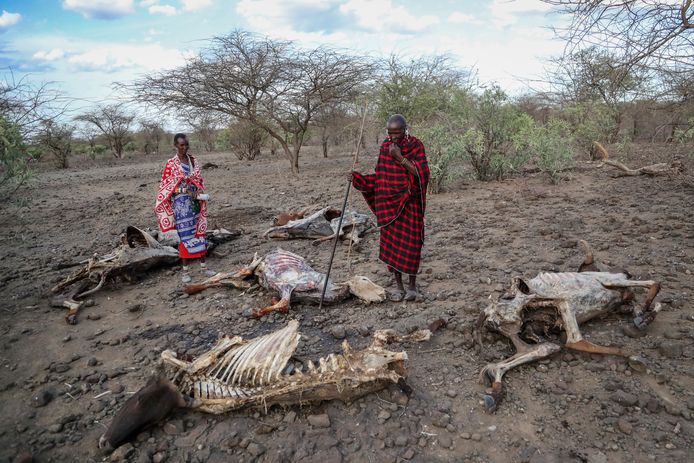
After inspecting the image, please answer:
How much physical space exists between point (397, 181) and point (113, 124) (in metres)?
30.2

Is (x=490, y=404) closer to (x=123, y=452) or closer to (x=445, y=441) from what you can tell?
(x=445, y=441)

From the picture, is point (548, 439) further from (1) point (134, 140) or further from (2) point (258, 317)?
(1) point (134, 140)

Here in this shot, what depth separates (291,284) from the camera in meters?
3.72

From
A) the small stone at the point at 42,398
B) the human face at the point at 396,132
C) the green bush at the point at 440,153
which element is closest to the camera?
the small stone at the point at 42,398

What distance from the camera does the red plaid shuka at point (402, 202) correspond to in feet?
11.6

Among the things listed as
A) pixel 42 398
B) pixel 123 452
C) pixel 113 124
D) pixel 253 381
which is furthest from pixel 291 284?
pixel 113 124

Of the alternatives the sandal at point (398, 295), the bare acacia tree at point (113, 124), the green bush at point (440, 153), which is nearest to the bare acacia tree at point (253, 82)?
the green bush at point (440, 153)

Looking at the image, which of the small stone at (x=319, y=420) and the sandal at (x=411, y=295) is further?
the sandal at (x=411, y=295)

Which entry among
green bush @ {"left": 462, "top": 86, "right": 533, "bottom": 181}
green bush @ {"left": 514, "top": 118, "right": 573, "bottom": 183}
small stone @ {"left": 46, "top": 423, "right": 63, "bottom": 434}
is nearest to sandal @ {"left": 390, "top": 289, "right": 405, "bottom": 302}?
small stone @ {"left": 46, "top": 423, "right": 63, "bottom": 434}

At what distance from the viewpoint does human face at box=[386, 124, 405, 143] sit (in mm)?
3400

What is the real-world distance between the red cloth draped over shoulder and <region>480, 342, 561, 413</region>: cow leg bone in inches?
56.5

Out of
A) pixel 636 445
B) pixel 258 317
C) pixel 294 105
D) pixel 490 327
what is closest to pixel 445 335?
pixel 490 327

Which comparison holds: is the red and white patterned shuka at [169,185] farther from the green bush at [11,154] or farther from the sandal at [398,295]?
the sandal at [398,295]

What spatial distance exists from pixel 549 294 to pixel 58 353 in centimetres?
388
